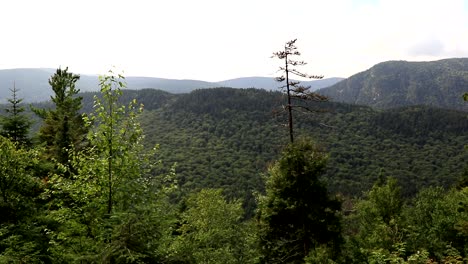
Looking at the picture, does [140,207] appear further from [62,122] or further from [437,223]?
[437,223]

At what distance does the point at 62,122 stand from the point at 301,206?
56.3 ft

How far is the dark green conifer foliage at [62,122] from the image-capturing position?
23344mm

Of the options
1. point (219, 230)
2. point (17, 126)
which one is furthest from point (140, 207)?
point (17, 126)

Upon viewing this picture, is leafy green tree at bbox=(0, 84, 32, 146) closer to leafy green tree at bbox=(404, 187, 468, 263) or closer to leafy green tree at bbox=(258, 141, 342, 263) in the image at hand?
leafy green tree at bbox=(258, 141, 342, 263)

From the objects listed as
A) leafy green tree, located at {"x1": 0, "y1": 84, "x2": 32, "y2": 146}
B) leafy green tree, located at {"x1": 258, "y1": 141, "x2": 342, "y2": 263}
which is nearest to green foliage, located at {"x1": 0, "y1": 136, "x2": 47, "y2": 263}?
leafy green tree, located at {"x1": 258, "y1": 141, "x2": 342, "y2": 263}

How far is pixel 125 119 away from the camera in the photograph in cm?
1068

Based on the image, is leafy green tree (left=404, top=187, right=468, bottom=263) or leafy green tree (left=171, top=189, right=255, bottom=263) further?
leafy green tree (left=404, top=187, right=468, bottom=263)

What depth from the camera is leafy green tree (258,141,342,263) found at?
1716 centimetres

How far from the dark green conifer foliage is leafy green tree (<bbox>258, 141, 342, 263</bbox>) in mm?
13197

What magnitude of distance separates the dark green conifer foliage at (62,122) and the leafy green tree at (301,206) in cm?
1320

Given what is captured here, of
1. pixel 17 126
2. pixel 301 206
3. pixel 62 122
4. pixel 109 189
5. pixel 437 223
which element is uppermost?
pixel 62 122

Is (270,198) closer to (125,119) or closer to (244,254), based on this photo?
(244,254)

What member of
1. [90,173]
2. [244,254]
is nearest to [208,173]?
[244,254]

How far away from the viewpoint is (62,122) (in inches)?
941
